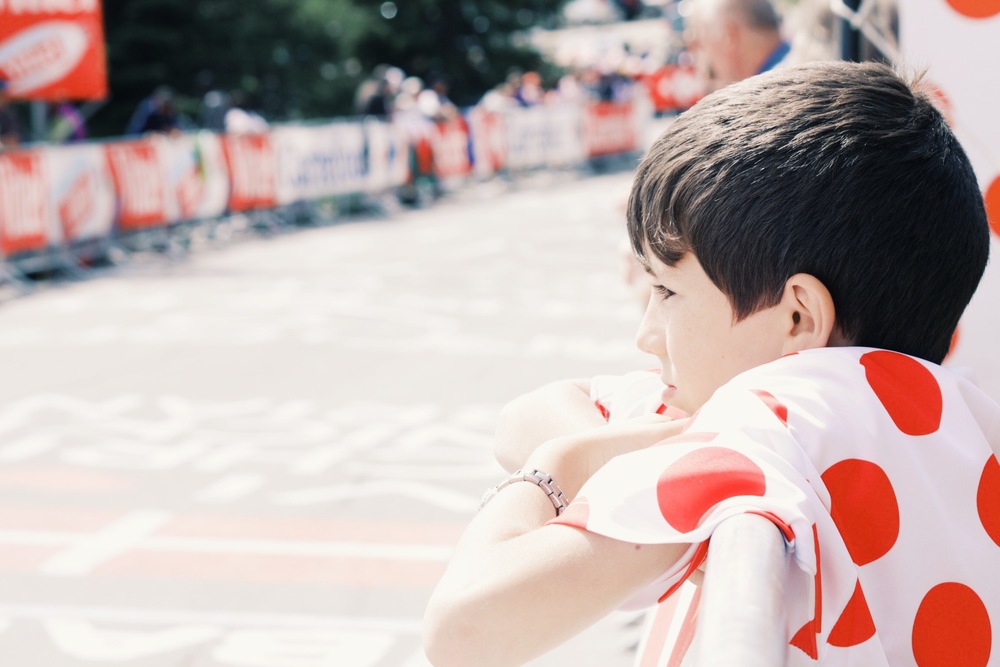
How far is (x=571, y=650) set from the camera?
382 centimetres

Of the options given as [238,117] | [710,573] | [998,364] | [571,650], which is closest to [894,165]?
[710,573]

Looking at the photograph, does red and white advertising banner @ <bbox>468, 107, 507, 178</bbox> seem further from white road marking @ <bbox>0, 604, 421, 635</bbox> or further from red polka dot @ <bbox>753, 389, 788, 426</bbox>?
red polka dot @ <bbox>753, 389, 788, 426</bbox>

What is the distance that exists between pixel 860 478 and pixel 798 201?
25 centimetres

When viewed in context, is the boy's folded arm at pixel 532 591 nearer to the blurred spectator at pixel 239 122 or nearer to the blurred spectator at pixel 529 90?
the blurred spectator at pixel 239 122

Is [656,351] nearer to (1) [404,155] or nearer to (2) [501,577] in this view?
(2) [501,577]

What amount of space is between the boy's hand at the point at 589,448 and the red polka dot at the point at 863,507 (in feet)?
0.59

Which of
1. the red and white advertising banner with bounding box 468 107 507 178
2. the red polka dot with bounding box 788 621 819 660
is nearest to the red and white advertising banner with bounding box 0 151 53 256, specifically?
the red and white advertising banner with bounding box 468 107 507 178

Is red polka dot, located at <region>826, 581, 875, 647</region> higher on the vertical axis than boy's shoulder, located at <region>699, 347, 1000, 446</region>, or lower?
lower

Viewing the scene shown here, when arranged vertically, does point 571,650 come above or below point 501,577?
below

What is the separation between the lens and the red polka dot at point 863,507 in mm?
1084

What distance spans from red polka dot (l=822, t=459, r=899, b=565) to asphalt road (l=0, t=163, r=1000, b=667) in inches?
51.2

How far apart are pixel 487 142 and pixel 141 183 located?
906 centimetres

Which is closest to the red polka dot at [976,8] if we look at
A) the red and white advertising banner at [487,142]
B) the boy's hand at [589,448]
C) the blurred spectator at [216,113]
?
the boy's hand at [589,448]

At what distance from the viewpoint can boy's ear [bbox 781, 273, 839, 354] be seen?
3.80 ft
